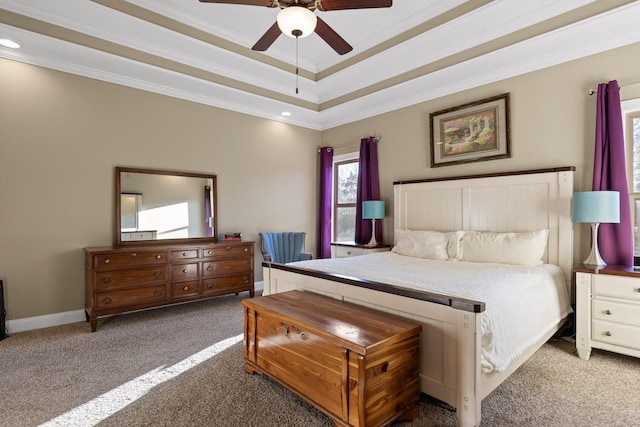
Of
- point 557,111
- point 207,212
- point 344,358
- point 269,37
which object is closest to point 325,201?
point 207,212

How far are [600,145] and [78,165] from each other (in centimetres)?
512

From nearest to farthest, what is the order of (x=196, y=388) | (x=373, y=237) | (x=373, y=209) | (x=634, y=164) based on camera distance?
(x=196, y=388) < (x=634, y=164) < (x=373, y=209) < (x=373, y=237)

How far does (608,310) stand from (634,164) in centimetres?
141

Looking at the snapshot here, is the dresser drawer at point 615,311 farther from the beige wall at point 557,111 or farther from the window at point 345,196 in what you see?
the window at point 345,196

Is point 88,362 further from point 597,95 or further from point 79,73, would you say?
point 597,95

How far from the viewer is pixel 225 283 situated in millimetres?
4184

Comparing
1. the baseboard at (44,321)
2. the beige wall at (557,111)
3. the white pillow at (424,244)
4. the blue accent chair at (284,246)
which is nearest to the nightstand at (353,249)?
the blue accent chair at (284,246)

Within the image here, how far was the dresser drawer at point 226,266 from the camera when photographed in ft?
13.2

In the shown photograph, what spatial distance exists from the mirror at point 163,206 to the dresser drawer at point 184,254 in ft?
1.46

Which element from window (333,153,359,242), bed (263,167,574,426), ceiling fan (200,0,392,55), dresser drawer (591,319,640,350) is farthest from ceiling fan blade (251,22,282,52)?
dresser drawer (591,319,640,350)

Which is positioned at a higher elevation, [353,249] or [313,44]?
[313,44]

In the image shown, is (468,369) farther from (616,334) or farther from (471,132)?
(471,132)

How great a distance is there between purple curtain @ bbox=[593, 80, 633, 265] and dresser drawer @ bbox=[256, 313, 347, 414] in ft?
9.03

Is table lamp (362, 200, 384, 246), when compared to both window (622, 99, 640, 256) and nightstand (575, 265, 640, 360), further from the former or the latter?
window (622, 99, 640, 256)
